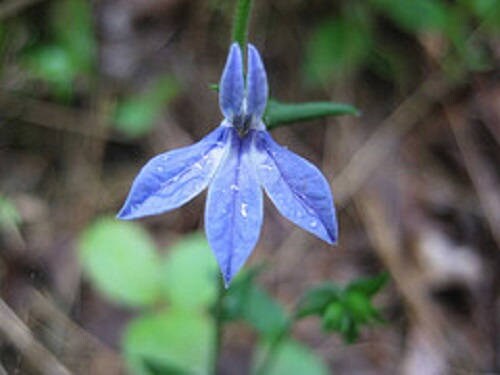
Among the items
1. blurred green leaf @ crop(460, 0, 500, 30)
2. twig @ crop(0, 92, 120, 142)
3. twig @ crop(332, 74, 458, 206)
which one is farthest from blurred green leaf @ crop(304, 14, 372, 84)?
twig @ crop(0, 92, 120, 142)

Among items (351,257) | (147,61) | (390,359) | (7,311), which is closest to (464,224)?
(351,257)

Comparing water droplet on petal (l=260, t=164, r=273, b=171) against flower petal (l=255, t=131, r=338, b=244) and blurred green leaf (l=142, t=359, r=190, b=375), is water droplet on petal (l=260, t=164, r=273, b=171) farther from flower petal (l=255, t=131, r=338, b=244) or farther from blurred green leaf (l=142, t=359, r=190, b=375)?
blurred green leaf (l=142, t=359, r=190, b=375)

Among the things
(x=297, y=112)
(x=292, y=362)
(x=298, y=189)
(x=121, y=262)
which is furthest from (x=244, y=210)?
(x=121, y=262)

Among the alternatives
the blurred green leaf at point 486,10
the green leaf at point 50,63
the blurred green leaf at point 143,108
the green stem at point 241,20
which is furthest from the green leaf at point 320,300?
the blurred green leaf at point 486,10

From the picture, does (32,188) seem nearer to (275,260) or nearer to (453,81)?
(275,260)

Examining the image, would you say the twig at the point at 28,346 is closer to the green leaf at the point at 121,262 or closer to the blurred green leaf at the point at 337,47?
the green leaf at the point at 121,262
